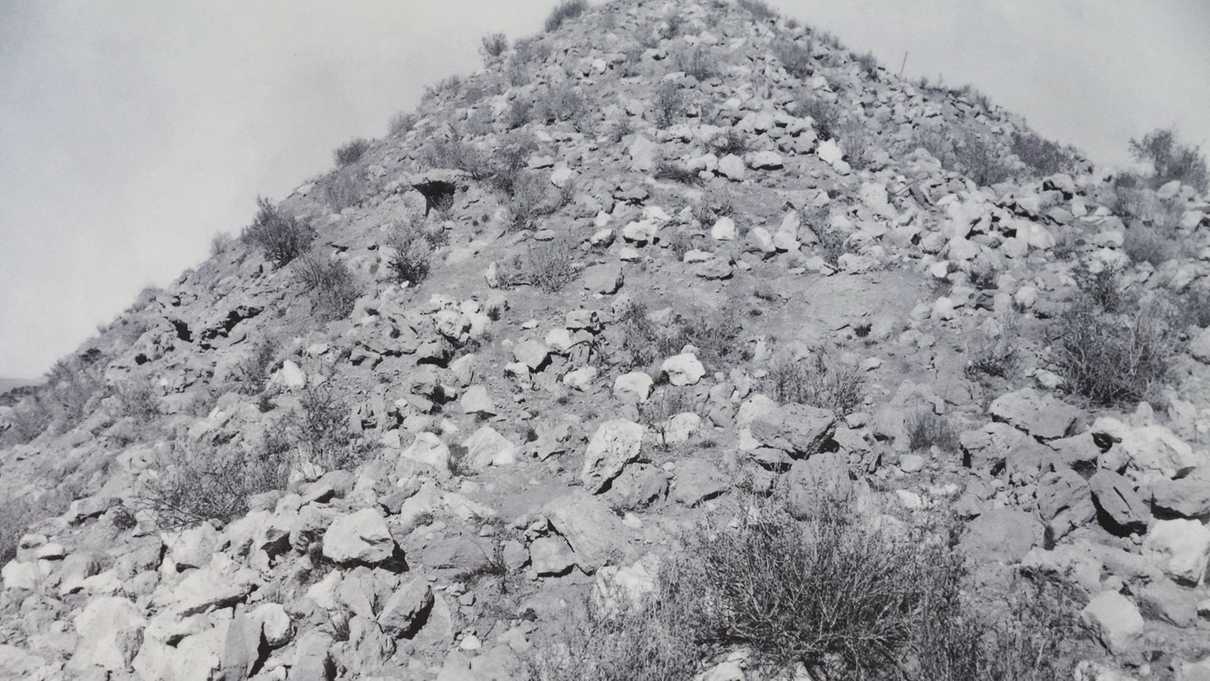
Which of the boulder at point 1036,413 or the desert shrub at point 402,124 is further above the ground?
the desert shrub at point 402,124

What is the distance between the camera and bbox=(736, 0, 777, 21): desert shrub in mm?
12828

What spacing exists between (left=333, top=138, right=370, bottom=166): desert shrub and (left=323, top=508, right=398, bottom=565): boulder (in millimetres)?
10349

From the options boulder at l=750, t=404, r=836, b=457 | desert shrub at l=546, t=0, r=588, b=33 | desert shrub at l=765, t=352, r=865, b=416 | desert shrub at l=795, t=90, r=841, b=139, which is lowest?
desert shrub at l=765, t=352, r=865, b=416

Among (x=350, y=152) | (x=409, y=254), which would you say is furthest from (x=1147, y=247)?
(x=350, y=152)

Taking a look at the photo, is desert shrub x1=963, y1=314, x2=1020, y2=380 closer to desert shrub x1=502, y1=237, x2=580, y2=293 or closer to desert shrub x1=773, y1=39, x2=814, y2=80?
desert shrub x1=502, y1=237, x2=580, y2=293

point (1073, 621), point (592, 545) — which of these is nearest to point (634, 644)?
point (592, 545)

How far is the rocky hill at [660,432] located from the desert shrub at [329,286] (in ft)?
0.17

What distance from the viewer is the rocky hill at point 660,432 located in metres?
2.67

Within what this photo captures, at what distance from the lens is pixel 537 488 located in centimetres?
391

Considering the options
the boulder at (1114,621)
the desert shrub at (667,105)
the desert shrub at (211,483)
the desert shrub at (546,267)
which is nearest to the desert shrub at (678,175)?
the desert shrub at (667,105)

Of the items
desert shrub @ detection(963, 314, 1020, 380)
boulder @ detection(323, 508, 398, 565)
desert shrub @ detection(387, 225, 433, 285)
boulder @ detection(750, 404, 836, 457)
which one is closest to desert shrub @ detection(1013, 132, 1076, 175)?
desert shrub @ detection(963, 314, 1020, 380)

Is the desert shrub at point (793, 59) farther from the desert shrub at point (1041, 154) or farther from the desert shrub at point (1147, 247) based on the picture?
the desert shrub at point (1147, 247)

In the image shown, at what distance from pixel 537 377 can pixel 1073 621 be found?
380cm

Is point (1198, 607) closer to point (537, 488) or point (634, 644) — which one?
point (634, 644)
